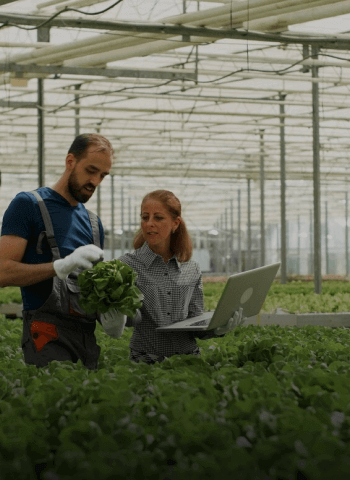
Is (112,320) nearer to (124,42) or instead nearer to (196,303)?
(196,303)

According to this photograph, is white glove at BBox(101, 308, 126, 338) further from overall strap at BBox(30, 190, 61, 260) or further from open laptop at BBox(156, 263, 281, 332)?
overall strap at BBox(30, 190, 61, 260)

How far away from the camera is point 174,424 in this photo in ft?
6.75

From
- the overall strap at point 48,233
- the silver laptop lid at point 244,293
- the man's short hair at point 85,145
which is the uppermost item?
the man's short hair at point 85,145

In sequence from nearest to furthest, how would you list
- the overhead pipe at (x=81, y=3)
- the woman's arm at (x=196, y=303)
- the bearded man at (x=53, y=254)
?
the bearded man at (x=53, y=254)
the woman's arm at (x=196, y=303)
the overhead pipe at (x=81, y=3)

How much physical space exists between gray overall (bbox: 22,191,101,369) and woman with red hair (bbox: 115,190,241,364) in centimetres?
28

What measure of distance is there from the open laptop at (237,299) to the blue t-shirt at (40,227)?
1.79ft

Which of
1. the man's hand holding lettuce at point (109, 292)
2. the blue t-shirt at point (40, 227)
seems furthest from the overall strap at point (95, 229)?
the man's hand holding lettuce at point (109, 292)

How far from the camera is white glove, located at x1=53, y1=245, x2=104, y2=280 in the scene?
2.79 m

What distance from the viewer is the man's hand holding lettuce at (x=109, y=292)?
A: 9.40ft

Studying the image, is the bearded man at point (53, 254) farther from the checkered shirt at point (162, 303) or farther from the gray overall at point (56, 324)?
the checkered shirt at point (162, 303)

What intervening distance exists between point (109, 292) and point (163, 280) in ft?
1.93

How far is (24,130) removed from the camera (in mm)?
20094

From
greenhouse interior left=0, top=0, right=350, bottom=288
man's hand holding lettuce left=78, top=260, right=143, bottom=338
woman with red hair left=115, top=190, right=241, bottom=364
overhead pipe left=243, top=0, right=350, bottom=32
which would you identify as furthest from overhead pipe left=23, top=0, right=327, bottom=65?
man's hand holding lettuce left=78, top=260, right=143, bottom=338

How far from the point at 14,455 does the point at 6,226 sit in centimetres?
128
